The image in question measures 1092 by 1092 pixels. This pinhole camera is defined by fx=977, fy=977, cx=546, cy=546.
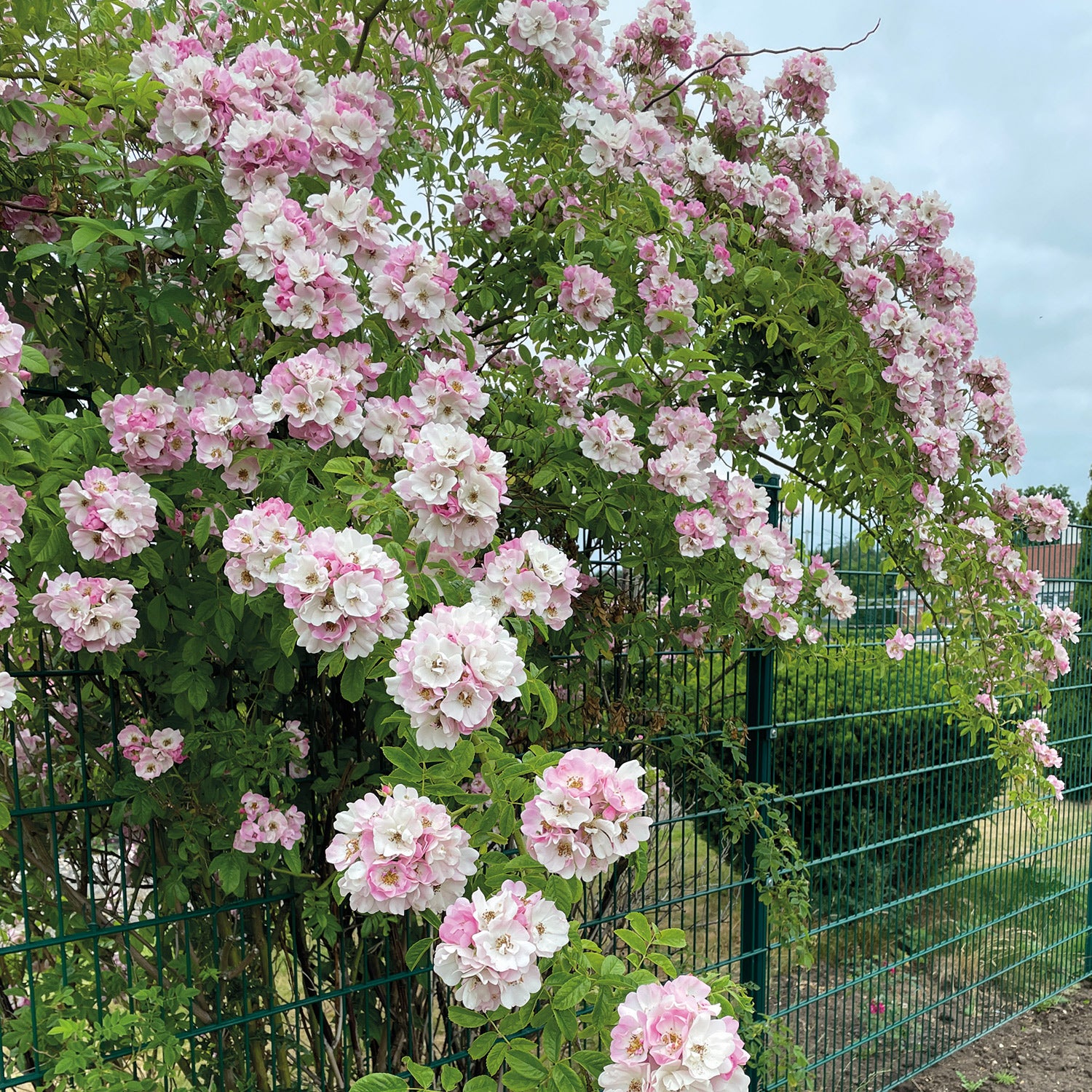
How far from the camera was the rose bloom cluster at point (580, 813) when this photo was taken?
1.11 metres

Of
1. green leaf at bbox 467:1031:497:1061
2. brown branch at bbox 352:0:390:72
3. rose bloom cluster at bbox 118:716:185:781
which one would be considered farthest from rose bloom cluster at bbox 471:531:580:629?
brown branch at bbox 352:0:390:72

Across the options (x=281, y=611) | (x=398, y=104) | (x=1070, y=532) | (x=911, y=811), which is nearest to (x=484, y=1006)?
(x=281, y=611)

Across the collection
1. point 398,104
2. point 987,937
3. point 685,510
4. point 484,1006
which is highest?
point 398,104

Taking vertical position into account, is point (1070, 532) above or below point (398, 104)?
below

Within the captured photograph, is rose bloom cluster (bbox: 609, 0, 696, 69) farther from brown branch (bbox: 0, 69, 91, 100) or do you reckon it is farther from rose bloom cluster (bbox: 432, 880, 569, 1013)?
rose bloom cluster (bbox: 432, 880, 569, 1013)

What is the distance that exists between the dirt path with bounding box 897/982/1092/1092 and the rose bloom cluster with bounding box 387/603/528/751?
134 inches

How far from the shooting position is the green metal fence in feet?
6.34

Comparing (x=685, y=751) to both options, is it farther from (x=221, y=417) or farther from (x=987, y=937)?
(x=987, y=937)

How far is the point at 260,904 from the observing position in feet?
6.72

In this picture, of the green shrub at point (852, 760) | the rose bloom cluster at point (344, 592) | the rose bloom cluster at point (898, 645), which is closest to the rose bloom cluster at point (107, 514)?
the rose bloom cluster at point (344, 592)

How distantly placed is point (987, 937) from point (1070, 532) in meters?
1.89

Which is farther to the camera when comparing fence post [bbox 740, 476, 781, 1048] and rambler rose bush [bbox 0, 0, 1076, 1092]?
fence post [bbox 740, 476, 781, 1048]

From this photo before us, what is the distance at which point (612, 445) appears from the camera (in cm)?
196

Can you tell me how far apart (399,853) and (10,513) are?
76cm
